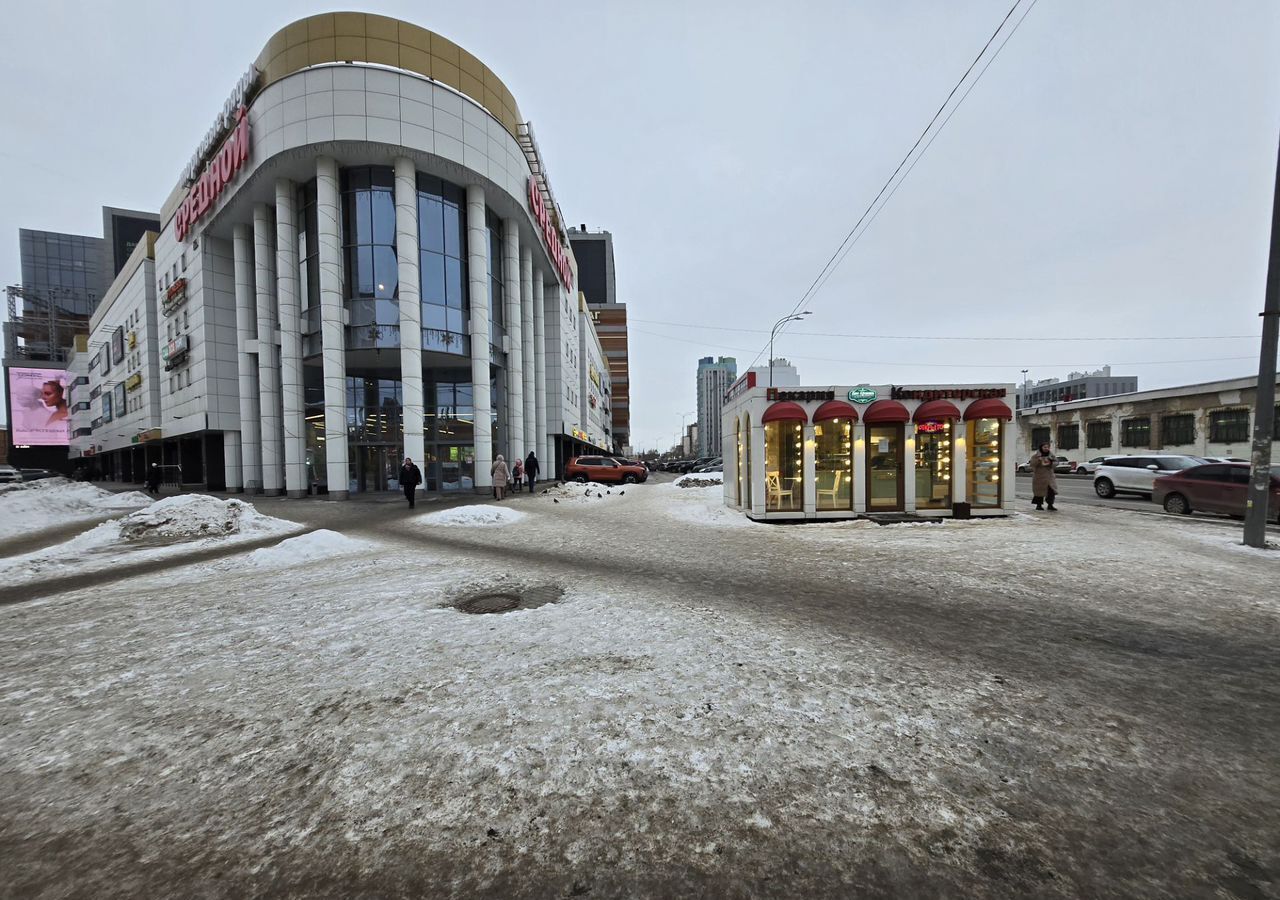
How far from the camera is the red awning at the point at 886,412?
41.5 feet

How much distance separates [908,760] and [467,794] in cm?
253

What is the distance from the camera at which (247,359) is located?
948 inches

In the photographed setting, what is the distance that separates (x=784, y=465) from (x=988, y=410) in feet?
19.3

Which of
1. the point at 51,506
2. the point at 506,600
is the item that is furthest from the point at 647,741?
the point at 51,506

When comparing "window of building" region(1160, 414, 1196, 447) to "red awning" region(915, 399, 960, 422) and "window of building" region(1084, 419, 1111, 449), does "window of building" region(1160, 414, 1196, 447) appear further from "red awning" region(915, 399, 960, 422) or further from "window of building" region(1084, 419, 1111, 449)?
"red awning" region(915, 399, 960, 422)

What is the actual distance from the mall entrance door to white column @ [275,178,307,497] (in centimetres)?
217

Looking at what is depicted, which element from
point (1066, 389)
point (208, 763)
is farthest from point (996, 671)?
point (1066, 389)

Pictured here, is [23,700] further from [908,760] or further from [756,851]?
[908,760]

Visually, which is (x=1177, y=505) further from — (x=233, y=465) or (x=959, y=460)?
(x=233, y=465)

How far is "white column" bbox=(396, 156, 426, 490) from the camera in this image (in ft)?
64.6

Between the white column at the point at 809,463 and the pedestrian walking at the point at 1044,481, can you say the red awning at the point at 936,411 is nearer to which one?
the white column at the point at 809,463

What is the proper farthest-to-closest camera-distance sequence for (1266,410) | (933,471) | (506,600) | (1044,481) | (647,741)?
(1044,481) < (933,471) < (1266,410) < (506,600) < (647,741)

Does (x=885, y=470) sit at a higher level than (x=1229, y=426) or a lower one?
lower

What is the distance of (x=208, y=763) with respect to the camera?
8.93ft
